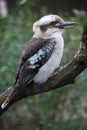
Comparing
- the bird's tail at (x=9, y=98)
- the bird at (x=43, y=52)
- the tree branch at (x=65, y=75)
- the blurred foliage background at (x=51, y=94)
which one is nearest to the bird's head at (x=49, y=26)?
the bird at (x=43, y=52)

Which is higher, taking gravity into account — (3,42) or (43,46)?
(43,46)

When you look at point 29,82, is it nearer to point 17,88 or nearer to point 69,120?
point 17,88

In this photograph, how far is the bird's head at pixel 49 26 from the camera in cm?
390

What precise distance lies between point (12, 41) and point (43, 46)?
1780 millimetres

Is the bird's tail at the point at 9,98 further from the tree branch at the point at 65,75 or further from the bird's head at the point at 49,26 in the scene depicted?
the bird's head at the point at 49,26

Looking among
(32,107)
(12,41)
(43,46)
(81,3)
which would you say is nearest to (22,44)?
(12,41)

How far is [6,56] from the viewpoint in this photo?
224 inches

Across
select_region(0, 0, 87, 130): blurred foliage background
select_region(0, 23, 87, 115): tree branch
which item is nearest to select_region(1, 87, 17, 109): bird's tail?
select_region(0, 23, 87, 115): tree branch

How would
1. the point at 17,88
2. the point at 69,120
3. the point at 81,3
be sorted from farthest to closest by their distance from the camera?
1. the point at 81,3
2. the point at 69,120
3. the point at 17,88

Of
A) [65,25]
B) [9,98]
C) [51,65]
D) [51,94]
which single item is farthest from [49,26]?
[51,94]

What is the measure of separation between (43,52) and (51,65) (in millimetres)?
108

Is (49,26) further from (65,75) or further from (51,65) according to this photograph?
(65,75)

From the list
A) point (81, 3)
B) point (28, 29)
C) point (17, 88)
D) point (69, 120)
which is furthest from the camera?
point (81, 3)

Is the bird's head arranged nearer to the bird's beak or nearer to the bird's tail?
the bird's beak
